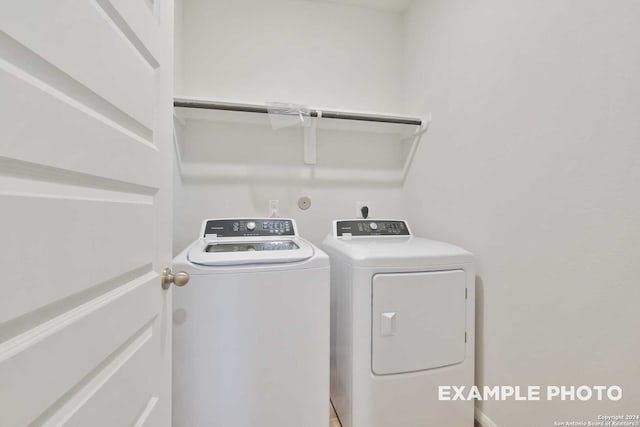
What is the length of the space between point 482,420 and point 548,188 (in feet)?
3.98

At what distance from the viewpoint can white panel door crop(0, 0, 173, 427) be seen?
339 millimetres

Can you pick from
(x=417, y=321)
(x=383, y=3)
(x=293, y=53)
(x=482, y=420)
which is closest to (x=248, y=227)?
(x=417, y=321)

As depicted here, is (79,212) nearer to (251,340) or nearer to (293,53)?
(251,340)

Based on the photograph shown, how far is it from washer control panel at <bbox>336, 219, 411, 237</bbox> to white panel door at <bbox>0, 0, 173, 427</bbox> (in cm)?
119

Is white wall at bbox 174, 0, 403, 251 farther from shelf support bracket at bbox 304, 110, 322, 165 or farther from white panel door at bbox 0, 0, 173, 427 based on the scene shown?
white panel door at bbox 0, 0, 173, 427

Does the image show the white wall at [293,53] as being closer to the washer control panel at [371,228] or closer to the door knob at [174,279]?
the washer control panel at [371,228]

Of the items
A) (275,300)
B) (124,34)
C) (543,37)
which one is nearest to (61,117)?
(124,34)

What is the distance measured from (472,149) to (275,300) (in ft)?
4.33

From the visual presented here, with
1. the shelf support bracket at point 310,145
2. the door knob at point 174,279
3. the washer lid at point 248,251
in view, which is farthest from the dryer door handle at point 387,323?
the shelf support bracket at point 310,145

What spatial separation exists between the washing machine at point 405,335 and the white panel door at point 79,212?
32.0 inches

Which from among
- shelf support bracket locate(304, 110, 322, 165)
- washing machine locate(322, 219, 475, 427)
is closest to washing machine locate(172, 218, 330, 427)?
washing machine locate(322, 219, 475, 427)

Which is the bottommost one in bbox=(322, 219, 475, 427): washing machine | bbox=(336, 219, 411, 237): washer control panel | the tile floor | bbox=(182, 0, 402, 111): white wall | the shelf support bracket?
the tile floor

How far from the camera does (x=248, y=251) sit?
126 centimetres

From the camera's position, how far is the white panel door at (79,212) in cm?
34
